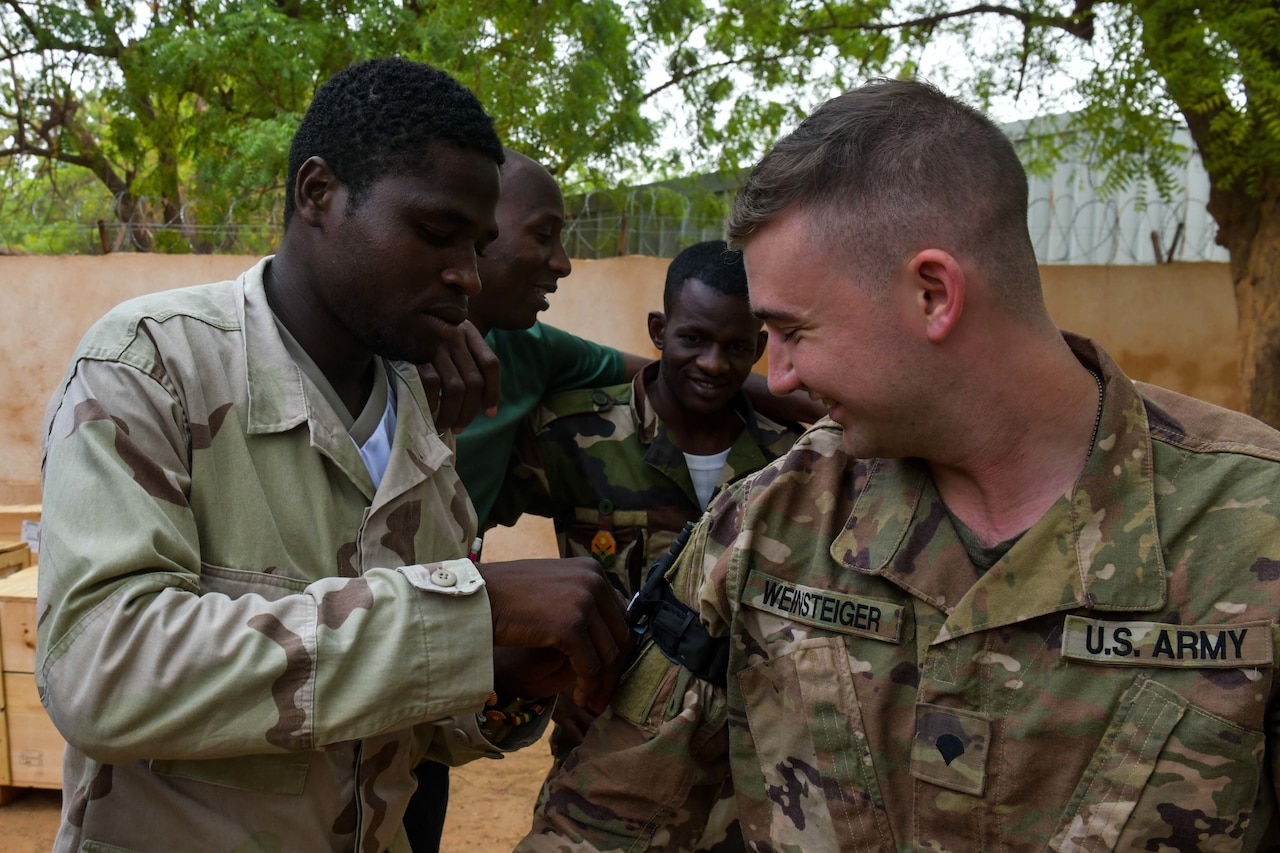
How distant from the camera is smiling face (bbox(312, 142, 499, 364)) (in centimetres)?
184

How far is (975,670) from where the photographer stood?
1663mm

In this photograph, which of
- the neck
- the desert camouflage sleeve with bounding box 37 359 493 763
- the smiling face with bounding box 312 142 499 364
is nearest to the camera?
the desert camouflage sleeve with bounding box 37 359 493 763

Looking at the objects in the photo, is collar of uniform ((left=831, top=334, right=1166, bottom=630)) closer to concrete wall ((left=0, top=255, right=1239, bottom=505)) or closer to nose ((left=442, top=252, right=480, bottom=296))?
nose ((left=442, top=252, right=480, bottom=296))

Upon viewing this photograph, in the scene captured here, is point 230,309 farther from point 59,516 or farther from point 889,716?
point 889,716

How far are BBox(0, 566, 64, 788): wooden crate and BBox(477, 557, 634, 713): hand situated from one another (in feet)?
11.3

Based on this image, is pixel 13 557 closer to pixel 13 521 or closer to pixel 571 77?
pixel 13 521

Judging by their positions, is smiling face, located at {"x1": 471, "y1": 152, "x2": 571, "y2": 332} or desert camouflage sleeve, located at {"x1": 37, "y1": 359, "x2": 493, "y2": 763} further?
smiling face, located at {"x1": 471, "y1": 152, "x2": 571, "y2": 332}

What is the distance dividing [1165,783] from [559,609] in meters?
0.92

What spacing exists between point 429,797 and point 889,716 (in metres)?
1.44

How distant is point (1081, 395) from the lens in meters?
1.76

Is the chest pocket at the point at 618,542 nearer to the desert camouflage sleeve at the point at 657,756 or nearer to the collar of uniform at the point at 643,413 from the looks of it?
the collar of uniform at the point at 643,413

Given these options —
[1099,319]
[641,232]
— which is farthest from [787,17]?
[1099,319]

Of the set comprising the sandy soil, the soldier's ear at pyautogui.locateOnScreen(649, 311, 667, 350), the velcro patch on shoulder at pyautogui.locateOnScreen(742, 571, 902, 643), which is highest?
the soldier's ear at pyautogui.locateOnScreen(649, 311, 667, 350)

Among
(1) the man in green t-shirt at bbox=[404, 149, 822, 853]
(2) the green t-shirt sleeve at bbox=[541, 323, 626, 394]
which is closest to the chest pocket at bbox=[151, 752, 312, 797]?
(1) the man in green t-shirt at bbox=[404, 149, 822, 853]
